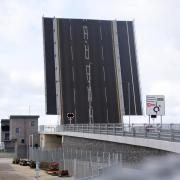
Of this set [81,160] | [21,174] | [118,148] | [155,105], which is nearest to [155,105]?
[155,105]

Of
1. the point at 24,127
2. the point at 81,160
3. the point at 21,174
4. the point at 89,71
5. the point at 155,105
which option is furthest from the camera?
the point at 24,127

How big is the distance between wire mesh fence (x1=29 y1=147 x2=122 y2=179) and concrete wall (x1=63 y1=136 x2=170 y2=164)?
0.46 meters

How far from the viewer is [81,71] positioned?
37.2 meters

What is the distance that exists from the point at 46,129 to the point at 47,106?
1652 cm

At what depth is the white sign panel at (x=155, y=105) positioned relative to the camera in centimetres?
2720

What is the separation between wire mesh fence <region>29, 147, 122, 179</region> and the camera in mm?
18844

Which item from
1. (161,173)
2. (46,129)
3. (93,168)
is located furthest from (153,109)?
(46,129)

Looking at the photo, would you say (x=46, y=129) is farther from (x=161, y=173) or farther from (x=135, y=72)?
(x=161, y=173)

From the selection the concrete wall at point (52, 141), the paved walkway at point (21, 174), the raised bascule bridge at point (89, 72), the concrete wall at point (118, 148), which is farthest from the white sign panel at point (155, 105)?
the concrete wall at point (52, 141)

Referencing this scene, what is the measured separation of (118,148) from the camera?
2480 centimetres

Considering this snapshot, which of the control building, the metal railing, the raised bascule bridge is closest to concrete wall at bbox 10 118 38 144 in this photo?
the raised bascule bridge

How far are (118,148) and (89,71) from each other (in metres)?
13.2

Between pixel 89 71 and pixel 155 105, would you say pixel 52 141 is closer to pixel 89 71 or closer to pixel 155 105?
pixel 89 71

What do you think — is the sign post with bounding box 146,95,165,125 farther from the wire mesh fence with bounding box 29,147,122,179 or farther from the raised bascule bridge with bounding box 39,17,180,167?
the raised bascule bridge with bounding box 39,17,180,167
